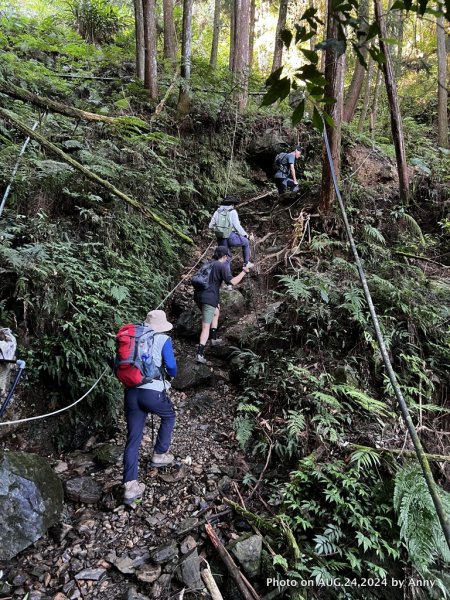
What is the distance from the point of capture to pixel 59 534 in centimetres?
379

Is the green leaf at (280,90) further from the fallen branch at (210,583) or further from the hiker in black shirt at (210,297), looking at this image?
the hiker in black shirt at (210,297)

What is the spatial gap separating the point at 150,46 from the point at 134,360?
9.43m

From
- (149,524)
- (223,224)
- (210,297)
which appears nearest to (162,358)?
(149,524)

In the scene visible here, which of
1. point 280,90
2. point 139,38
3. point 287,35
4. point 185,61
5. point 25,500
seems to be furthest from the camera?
point 139,38

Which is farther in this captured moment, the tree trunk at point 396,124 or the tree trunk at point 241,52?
the tree trunk at point 241,52

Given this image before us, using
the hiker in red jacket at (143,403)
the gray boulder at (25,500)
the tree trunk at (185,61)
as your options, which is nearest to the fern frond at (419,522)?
the hiker in red jacket at (143,403)

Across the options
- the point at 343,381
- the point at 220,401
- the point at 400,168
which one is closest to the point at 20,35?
the point at 400,168

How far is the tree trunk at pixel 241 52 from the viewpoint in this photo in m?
11.4

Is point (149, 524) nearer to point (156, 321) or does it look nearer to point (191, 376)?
point (156, 321)

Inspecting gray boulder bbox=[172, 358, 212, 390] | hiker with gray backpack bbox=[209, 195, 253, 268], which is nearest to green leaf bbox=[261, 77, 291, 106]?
gray boulder bbox=[172, 358, 212, 390]

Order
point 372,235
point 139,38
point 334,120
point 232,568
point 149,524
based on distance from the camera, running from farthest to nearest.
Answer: point 139,38 < point 372,235 < point 334,120 < point 149,524 < point 232,568

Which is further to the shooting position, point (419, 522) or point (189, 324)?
point (189, 324)

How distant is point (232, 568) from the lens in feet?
11.2

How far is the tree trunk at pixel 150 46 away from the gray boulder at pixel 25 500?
32.8 feet
